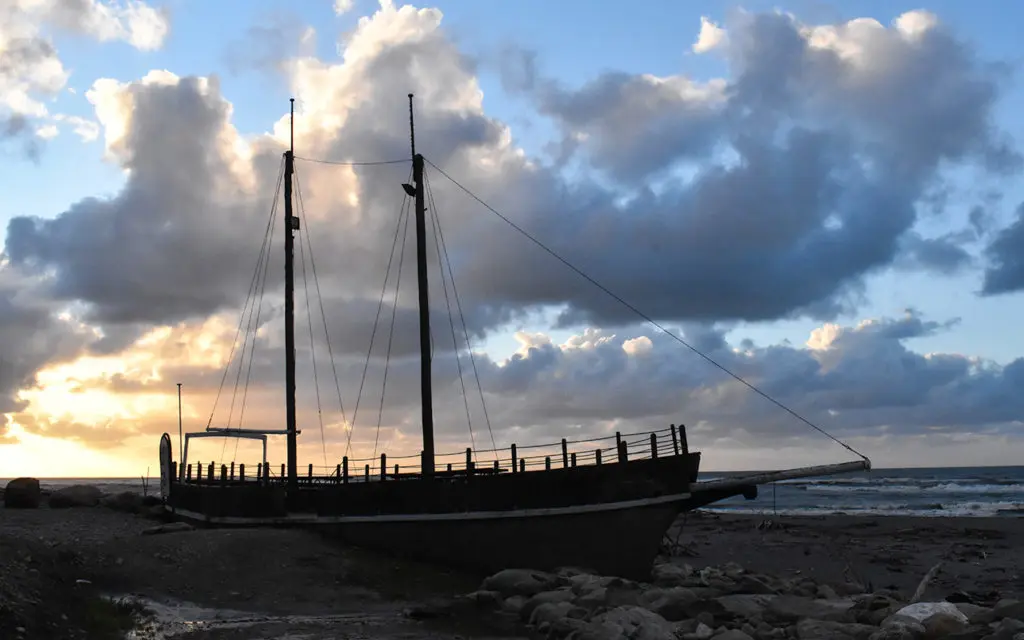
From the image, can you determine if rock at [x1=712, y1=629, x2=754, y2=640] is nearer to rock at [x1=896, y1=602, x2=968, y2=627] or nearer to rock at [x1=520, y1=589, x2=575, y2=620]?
rock at [x1=896, y1=602, x2=968, y2=627]

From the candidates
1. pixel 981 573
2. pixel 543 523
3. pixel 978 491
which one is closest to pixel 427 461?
pixel 543 523

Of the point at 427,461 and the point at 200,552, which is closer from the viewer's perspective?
the point at 200,552

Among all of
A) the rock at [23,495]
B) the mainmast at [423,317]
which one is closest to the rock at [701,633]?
the mainmast at [423,317]

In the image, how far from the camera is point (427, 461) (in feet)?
82.4

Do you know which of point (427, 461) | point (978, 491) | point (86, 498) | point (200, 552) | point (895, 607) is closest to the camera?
point (895, 607)

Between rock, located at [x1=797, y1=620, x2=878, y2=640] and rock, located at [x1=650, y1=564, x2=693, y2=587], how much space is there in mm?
6680

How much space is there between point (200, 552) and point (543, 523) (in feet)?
27.6

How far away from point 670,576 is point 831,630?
26.3ft

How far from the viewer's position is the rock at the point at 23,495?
40406 millimetres

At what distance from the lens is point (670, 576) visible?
23.6 metres

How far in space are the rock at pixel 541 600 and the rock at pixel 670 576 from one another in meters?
4.94

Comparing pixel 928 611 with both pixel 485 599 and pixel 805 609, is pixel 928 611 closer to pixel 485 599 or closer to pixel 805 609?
pixel 805 609

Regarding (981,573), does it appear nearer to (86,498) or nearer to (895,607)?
(895,607)

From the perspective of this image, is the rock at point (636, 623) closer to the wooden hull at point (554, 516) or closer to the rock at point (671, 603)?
the rock at point (671, 603)
